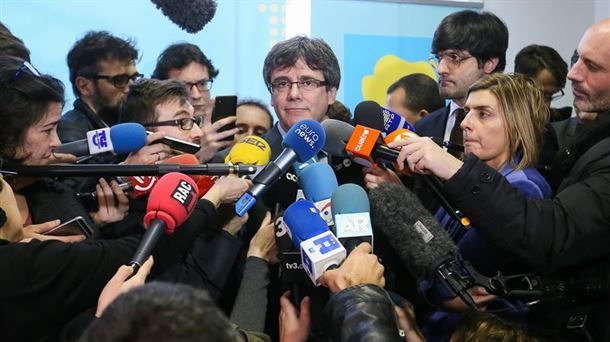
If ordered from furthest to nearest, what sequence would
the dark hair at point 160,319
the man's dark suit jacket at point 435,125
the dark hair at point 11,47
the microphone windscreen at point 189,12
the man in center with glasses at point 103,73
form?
the microphone windscreen at point 189,12 → the man's dark suit jacket at point 435,125 → the man in center with glasses at point 103,73 → the dark hair at point 11,47 → the dark hair at point 160,319

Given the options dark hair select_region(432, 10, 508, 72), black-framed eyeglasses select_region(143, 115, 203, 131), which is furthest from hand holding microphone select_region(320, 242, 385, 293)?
dark hair select_region(432, 10, 508, 72)

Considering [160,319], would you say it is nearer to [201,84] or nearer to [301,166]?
[301,166]

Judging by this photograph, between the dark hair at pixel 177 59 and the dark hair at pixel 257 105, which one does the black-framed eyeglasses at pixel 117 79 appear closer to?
the dark hair at pixel 177 59

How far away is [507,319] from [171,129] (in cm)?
131

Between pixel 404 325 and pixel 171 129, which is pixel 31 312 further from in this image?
pixel 171 129

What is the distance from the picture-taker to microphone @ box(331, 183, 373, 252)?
1.65 meters

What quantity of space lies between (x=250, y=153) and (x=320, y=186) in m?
0.33

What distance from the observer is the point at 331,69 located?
2.42m

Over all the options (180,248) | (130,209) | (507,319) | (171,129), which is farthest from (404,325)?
(171,129)

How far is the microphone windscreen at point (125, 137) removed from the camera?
203cm

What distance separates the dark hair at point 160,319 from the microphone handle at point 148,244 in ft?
2.19

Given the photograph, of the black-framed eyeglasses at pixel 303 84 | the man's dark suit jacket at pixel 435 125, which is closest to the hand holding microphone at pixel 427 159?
the black-framed eyeglasses at pixel 303 84

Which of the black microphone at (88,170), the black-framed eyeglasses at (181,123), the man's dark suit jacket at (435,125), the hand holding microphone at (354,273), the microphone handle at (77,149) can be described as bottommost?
the man's dark suit jacket at (435,125)

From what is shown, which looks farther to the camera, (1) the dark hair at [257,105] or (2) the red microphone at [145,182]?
(1) the dark hair at [257,105]
